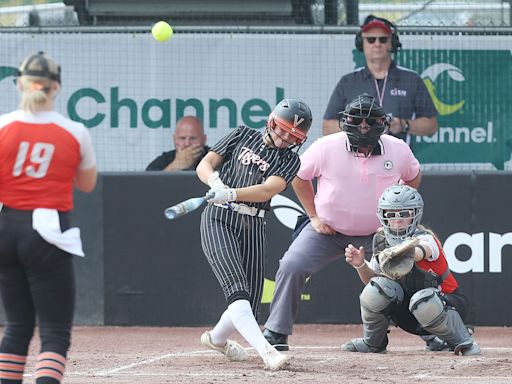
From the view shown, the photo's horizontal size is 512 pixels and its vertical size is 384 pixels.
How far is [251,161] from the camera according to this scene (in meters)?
7.15

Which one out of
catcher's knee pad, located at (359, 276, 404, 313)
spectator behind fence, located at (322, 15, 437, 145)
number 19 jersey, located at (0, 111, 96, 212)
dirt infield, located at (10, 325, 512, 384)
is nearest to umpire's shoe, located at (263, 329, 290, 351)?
dirt infield, located at (10, 325, 512, 384)

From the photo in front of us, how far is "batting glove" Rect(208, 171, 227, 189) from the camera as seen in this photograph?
6.92 m

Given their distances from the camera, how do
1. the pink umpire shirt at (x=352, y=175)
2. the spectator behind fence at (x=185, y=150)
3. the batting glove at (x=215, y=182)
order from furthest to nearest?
the spectator behind fence at (x=185, y=150) → the pink umpire shirt at (x=352, y=175) → the batting glove at (x=215, y=182)

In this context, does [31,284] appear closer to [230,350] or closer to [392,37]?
[230,350]

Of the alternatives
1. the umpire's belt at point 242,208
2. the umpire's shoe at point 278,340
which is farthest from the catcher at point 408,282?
the umpire's belt at point 242,208

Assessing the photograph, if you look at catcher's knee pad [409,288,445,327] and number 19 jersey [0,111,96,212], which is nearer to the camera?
number 19 jersey [0,111,96,212]

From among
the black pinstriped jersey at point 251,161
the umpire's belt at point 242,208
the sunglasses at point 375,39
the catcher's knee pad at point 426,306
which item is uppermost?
the sunglasses at point 375,39

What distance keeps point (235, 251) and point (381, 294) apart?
39.8 inches

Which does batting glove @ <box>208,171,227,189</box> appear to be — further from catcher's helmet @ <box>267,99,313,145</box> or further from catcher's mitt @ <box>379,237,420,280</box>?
catcher's mitt @ <box>379,237,420,280</box>

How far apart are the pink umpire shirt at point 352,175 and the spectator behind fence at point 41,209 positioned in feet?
9.84

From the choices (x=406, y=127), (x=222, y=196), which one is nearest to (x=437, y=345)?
(x=222, y=196)

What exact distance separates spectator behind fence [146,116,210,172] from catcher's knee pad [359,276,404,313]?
3198mm

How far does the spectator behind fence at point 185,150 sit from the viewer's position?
10281 millimetres

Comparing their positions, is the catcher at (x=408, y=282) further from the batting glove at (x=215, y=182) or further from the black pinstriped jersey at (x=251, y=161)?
the batting glove at (x=215, y=182)
